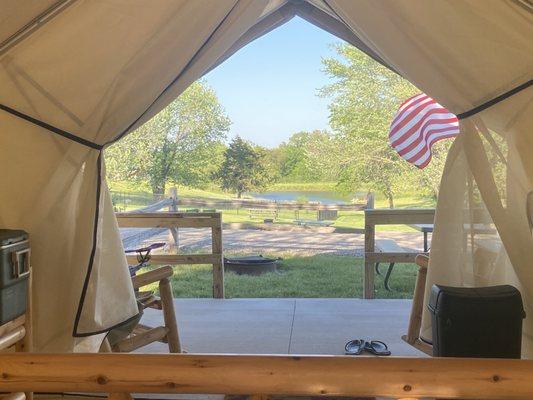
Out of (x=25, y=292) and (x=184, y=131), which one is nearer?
(x=25, y=292)

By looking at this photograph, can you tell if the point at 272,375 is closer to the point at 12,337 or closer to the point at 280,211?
the point at 12,337

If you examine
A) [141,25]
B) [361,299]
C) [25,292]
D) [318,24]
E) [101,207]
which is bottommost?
[361,299]

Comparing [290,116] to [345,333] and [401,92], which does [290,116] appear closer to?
[401,92]

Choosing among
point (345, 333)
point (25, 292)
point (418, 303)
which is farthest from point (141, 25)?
point (345, 333)

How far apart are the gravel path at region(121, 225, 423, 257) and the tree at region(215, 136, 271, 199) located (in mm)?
1273

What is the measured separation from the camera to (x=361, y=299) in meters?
4.61

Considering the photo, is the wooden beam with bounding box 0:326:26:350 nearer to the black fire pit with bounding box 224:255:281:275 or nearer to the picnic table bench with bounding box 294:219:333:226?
the black fire pit with bounding box 224:255:281:275

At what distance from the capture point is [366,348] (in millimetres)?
3127

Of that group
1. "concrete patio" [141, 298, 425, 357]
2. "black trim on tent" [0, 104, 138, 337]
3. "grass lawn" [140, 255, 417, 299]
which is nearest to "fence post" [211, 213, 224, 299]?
"concrete patio" [141, 298, 425, 357]

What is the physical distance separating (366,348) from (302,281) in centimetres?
294

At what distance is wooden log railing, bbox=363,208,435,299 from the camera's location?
447cm

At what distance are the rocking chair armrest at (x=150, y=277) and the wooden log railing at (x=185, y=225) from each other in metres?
1.72

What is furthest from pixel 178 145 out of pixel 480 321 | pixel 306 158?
pixel 480 321

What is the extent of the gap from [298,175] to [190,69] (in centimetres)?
852
